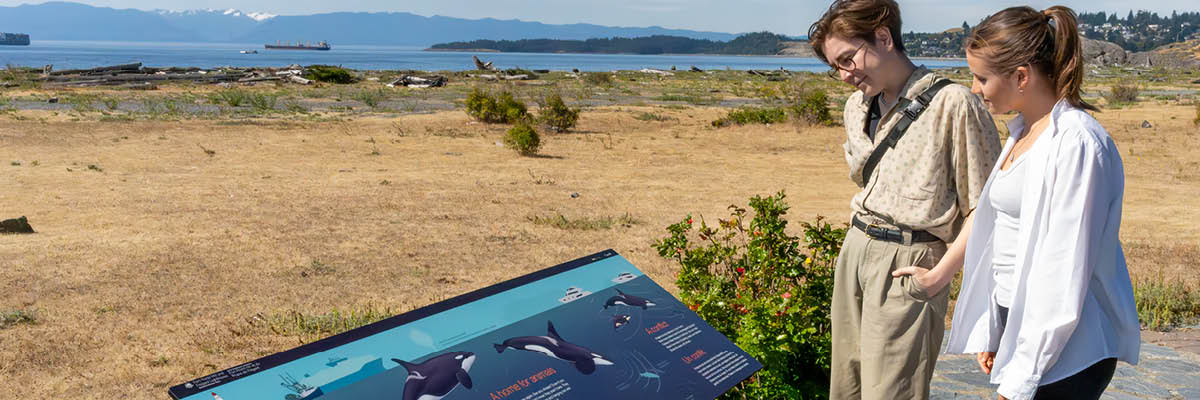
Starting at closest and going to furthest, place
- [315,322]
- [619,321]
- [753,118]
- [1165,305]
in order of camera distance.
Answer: [619,321], [1165,305], [315,322], [753,118]

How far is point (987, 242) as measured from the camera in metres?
1.84

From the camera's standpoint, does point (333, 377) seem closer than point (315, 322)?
Yes

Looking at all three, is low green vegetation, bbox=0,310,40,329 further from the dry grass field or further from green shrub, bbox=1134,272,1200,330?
green shrub, bbox=1134,272,1200,330

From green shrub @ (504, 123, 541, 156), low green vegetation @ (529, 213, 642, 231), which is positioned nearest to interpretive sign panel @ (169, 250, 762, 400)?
low green vegetation @ (529, 213, 642, 231)

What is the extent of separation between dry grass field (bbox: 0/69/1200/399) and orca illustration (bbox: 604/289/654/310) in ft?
10.1

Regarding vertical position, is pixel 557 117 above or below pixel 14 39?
below

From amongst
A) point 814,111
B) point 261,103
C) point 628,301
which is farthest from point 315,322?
point 261,103

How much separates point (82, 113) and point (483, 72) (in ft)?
128

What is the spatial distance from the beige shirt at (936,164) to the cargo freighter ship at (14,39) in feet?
740

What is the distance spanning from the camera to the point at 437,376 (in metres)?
1.98

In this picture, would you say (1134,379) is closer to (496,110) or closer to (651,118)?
(496,110)

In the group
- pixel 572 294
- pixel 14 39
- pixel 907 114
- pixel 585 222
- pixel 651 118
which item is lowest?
pixel 585 222

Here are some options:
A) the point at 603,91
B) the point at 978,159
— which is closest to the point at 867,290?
the point at 978,159

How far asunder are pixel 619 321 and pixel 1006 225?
1.12 metres
